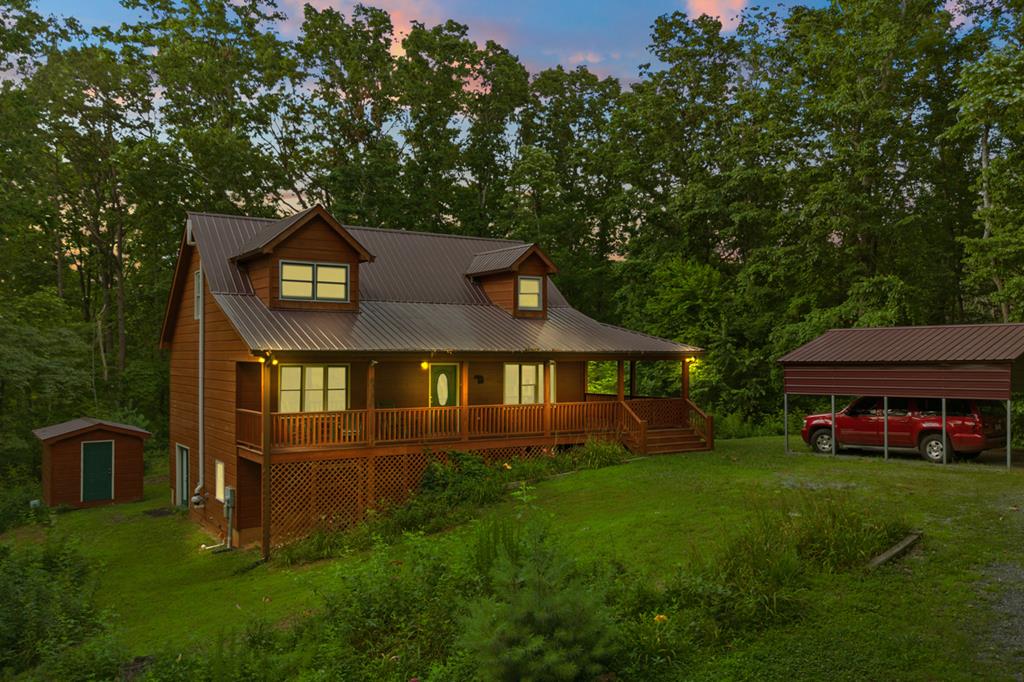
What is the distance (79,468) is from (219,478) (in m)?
7.71

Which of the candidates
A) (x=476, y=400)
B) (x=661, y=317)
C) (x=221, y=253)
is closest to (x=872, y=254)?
(x=661, y=317)

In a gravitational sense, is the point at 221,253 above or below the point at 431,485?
above

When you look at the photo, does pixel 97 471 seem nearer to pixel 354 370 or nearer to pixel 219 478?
pixel 219 478

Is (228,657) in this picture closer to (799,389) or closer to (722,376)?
(799,389)

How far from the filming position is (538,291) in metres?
25.0

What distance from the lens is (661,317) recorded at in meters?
35.3

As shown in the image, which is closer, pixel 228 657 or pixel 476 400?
pixel 228 657

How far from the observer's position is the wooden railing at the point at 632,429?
73.0 ft

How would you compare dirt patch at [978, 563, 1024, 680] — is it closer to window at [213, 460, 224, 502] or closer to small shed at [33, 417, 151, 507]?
window at [213, 460, 224, 502]

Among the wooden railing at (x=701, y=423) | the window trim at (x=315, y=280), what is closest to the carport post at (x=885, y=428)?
the wooden railing at (x=701, y=423)

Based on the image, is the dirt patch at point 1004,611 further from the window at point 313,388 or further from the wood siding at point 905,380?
the window at point 313,388

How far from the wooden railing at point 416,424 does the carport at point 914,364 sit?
10334 millimetres

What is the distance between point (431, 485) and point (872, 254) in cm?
2358

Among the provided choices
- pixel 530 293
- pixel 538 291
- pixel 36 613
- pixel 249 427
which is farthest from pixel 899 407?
pixel 36 613
